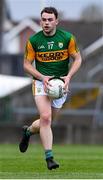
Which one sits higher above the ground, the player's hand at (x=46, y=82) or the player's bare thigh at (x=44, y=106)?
the player's hand at (x=46, y=82)

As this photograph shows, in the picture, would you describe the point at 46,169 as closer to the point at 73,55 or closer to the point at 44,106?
the point at 44,106

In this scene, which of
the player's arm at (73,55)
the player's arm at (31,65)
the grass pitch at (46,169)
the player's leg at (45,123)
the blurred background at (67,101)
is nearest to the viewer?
the grass pitch at (46,169)

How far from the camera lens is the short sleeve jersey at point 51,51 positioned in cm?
1359

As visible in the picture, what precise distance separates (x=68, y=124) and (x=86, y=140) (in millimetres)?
857

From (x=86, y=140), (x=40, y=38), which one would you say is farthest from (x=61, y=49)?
(x=86, y=140)

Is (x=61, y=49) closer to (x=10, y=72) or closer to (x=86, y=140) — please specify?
(x=86, y=140)

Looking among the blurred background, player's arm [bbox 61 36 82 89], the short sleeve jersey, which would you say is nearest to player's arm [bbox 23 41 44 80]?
the short sleeve jersey

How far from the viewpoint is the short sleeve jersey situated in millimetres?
13594

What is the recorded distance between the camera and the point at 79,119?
35.6 m

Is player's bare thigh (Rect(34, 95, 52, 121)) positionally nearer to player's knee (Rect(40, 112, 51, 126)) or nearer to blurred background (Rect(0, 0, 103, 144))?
player's knee (Rect(40, 112, 51, 126))

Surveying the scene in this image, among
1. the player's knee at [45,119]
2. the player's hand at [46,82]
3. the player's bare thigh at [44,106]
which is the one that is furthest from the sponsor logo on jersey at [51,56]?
the player's knee at [45,119]

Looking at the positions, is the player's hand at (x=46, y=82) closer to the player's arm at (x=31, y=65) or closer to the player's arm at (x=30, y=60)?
the player's arm at (x=31, y=65)

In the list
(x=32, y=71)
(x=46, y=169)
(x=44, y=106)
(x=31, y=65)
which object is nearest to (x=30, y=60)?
(x=31, y=65)

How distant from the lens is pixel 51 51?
1359 cm
